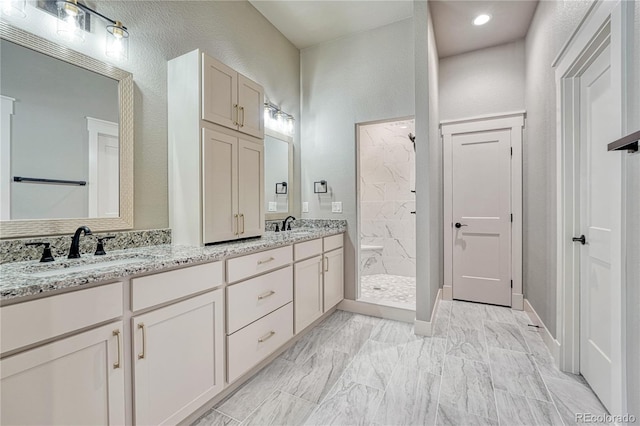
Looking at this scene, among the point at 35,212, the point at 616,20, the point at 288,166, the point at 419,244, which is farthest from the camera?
the point at 288,166

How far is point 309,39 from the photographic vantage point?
3287 millimetres

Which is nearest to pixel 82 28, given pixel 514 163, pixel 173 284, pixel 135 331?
pixel 173 284

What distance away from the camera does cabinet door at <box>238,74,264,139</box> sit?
83.4 inches

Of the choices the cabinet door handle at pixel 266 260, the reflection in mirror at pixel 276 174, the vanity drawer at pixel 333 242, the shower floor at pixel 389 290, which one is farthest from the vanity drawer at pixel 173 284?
the shower floor at pixel 389 290

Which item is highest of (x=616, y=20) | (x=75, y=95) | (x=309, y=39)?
(x=309, y=39)

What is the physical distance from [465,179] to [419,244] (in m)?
1.43

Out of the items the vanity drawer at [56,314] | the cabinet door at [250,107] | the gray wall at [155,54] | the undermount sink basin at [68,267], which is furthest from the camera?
the cabinet door at [250,107]

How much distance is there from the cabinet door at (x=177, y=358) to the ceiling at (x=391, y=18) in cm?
285

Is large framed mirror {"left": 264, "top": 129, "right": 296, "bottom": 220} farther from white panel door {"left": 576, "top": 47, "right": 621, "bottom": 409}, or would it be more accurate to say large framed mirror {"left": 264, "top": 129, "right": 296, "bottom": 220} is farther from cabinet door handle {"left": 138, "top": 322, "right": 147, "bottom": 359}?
white panel door {"left": 576, "top": 47, "right": 621, "bottom": 409}

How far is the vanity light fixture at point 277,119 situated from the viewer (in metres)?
2.93

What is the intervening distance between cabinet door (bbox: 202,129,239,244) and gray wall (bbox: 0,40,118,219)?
61cm

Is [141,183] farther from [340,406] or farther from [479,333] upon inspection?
[479,333]

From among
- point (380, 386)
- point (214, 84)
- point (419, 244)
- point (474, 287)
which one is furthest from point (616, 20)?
point (474, 287)

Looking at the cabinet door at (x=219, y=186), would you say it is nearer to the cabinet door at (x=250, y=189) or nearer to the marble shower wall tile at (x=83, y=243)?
the cabinet door at (x=250, y=189)
